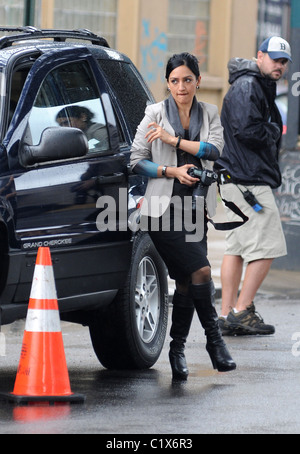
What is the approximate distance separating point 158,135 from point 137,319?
3.99 ft

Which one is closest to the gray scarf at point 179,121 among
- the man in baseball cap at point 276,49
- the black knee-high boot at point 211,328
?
the black knee-high boot at point 211,328

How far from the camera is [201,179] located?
7.12 m

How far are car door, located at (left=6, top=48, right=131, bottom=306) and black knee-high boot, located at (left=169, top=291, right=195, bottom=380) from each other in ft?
Result: 1.24

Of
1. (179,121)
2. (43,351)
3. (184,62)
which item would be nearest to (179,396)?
(43,351)

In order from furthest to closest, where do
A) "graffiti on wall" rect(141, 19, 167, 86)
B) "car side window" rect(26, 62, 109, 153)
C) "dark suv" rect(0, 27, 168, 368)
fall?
1. "graffiti on wall" rect(141, 19, 167, 86)
2. "car side window" rect(26, 62, 109, 153)
3. "dark suv" rect(0, 27, 168, 368)

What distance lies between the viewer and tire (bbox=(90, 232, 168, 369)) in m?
7.49

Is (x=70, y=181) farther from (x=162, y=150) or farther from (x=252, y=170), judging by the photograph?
(x=252, y=170)

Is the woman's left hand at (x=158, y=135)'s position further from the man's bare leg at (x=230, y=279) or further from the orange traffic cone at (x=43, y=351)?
the man's bare leg at (x=230, y=279)

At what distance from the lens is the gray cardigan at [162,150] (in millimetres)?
7168

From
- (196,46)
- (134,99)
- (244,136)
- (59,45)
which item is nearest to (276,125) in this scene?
(244,136)

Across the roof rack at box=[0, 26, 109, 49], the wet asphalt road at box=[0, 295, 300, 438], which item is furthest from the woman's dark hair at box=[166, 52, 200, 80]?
the wet asphalt road at box=[0, 295, 300, 438]

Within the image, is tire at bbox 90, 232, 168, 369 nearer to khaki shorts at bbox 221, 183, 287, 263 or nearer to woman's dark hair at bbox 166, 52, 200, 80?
woman's dark hair at bbox 166, 52, 200, 80

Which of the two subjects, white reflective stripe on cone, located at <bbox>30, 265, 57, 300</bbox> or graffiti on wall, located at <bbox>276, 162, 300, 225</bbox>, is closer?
white reflective stripe on cone, located at <bbox>30, 265, 57, 300</bbox>

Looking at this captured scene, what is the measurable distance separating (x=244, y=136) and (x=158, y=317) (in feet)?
6.53
